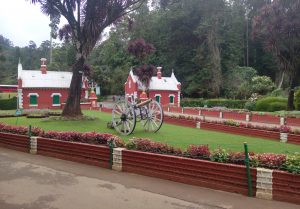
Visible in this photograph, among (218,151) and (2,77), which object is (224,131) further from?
(2,77)

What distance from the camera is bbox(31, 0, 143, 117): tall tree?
20312mm

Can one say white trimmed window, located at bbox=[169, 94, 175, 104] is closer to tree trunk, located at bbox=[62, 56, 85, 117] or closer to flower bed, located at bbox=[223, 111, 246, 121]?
flower bed, located at bbox=[223, 111, 246, 121]

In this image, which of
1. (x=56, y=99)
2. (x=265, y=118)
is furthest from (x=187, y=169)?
(x=56, y=99)

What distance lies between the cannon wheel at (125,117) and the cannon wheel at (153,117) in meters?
0.85

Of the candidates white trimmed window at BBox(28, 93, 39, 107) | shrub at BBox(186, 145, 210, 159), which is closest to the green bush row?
white trimmed window at BBox(28, 93, 39, 107)

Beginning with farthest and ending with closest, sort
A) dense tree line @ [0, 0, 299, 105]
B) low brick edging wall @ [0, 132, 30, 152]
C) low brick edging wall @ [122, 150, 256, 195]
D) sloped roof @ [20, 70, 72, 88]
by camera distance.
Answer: dense tree line @ [0, 0, 299, 105]
sloped roof @ [20, 70, 72, 88]
low brick edging wall @ [0, 132, 30, 152]
low brick edging wall @ [122, 150, 256, 195]

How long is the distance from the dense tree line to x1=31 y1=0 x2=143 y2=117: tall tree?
30.8 metres

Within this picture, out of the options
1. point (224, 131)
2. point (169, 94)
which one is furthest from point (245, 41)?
point (224, 131)

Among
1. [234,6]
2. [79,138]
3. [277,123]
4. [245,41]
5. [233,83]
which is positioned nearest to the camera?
[79,138]

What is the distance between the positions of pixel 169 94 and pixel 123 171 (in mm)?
38409

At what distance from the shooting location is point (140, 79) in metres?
44.1

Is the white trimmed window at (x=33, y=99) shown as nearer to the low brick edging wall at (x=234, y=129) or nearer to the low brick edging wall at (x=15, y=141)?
the low brick edging wall at (x=234, y=129)

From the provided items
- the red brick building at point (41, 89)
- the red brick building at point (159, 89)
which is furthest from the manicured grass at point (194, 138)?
the red brick building at point (159, 89)

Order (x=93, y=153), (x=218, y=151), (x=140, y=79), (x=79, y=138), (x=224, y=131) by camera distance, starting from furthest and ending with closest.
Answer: (x=140, y=79) → (x=224, y=131) → (x=79, y=138) → (x=93, y=153) → (x=218, y=151)
